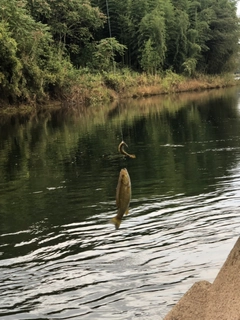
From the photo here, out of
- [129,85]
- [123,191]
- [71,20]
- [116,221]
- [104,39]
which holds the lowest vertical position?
[116,221]

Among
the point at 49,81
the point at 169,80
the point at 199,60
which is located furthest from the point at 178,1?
the point at 49,81

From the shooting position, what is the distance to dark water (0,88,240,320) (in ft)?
15.1

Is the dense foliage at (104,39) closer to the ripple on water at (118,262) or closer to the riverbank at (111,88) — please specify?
the riverbank at (111,88)

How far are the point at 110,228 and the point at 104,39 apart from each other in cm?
3696

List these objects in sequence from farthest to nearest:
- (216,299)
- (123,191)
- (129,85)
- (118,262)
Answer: (129,85) → (118,262) → (123,191) → (216,299)

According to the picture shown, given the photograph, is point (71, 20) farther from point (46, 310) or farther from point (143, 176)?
point (46, 310)

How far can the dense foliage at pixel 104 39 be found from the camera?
30.1 metres

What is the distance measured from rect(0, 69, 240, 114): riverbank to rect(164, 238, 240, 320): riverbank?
2697 cm

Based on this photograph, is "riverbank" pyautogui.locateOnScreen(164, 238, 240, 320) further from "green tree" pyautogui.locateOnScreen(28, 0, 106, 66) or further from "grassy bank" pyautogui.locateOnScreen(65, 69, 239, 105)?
"green tree" pyautogui.locateOnScreen(28, 0, 106, 66)

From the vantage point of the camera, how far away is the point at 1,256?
5816 mm

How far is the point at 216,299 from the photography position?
339 cm

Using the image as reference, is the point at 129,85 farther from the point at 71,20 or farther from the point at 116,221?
the point at 116,221

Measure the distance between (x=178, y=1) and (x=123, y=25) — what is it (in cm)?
909

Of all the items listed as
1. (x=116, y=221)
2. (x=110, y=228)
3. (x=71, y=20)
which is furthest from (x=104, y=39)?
(x=116, y=221)
